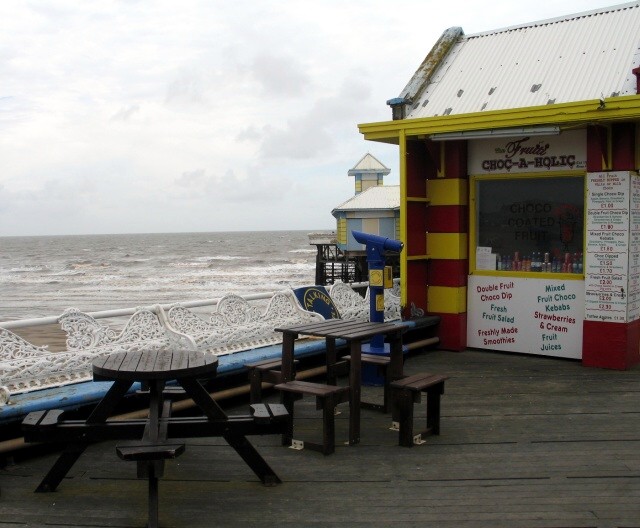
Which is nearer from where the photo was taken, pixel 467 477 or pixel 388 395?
pixel 467 477

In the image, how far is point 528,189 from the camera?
8.44 meters

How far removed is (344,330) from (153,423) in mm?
1909

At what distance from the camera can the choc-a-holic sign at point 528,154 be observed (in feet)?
25.8

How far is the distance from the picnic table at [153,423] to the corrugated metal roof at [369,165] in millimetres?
38663

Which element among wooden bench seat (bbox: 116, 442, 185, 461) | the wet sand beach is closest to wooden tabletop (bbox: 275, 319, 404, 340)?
wooden bench seat (bbox: 116, 442, 185, 461)

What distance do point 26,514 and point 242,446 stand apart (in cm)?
126

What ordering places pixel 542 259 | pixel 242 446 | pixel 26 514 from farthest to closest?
1. pixel 542 259
2. pixel 242 446
3. pixel 26 514

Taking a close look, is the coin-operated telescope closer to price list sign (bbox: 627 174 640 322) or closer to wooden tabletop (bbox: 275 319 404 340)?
wooden tabletop (bbox: 275 319 404 340)

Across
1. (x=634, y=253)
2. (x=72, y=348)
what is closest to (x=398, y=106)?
(x=634, y=253)

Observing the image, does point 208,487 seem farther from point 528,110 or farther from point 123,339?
point 528,110

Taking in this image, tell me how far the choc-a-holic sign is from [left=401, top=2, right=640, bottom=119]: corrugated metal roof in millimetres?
444

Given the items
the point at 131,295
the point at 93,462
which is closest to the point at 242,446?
the point at 93,462

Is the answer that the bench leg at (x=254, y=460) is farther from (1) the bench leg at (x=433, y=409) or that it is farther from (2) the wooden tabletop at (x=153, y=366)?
(1) the bench leg at (x=433, y=409)

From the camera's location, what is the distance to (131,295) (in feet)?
129
